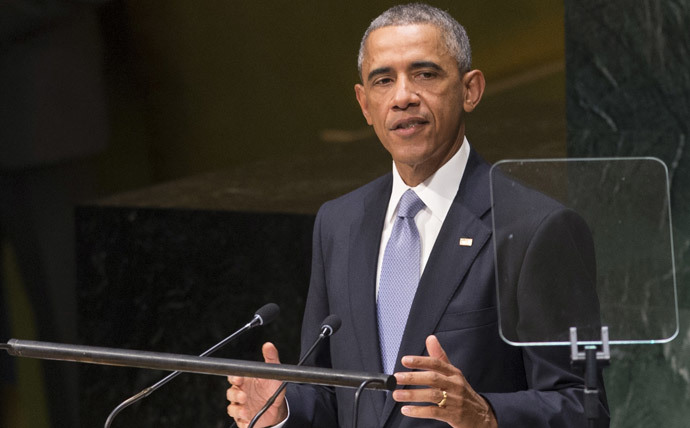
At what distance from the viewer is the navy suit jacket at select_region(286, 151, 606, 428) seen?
6.10ft

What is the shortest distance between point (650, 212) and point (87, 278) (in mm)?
2311

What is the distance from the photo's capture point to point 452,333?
6.55 ft

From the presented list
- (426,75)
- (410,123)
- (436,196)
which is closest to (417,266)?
(436,196)

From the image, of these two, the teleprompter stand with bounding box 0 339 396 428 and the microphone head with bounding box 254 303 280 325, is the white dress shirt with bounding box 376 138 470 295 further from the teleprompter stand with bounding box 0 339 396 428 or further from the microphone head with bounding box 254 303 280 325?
the teleprompter stand with bounding box 0 339 396 428

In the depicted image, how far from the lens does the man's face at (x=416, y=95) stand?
2.10 m

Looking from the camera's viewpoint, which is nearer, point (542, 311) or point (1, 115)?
point (542, 311)

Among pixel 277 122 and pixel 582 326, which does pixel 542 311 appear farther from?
pixel 277 122

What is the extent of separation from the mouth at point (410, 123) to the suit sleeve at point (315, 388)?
1.23 feet

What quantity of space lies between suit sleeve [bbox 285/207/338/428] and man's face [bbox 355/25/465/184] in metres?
0.34

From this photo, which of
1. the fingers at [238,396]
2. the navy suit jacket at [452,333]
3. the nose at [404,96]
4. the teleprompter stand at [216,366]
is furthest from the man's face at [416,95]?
the teleprompter stand at [216,366]

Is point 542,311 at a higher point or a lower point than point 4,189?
Result: lower

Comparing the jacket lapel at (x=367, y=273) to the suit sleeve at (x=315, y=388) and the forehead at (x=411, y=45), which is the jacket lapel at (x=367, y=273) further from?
the forehead at (x=411, y=45)

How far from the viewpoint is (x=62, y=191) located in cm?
355

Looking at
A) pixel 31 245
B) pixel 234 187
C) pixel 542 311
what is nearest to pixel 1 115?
pixel 31 245
